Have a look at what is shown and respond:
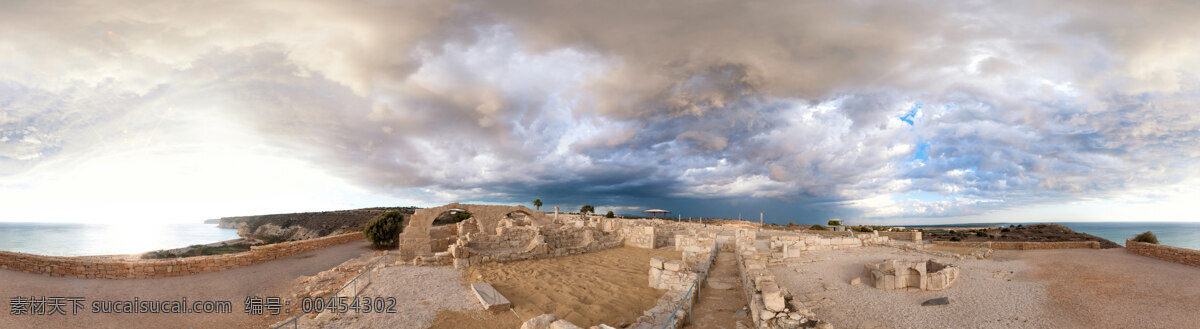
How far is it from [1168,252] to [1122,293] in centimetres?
875

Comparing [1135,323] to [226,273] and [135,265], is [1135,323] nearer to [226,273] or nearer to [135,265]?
[226,273]

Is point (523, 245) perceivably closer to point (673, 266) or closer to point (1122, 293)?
point (673, 266)

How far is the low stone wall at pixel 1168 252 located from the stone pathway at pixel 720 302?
13808 millimetres

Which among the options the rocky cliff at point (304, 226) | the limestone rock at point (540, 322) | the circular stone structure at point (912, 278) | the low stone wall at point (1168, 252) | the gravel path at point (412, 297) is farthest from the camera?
the rocky cliff at point (304, 226)

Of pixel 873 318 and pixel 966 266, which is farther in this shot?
pixel 966 266

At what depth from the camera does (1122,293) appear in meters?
8.57

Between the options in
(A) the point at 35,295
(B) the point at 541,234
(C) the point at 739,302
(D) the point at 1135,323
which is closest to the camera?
(D) the point at 1135,323

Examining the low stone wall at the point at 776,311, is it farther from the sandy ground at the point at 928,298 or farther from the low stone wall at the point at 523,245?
the low stone wall at the point at 523,245

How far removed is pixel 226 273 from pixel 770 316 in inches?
705

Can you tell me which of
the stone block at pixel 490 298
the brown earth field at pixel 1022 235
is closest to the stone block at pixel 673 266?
the stone block at pixel 490 298

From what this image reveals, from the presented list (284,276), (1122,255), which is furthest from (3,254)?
(1122,255)

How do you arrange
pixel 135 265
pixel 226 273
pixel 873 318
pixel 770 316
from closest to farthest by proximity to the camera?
pixel 770 316 < pixel 873 318 < pixel 135 265 < pixel 226 273

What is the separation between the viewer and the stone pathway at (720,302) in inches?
284

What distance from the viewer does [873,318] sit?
24.0 ft
